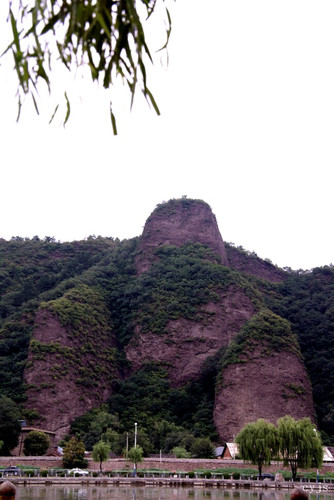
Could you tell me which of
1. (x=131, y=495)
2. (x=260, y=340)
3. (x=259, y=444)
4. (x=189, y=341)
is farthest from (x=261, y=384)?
(x=131, y=495)

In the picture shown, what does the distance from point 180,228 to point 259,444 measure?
250 feet

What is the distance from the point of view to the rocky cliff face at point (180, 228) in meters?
119

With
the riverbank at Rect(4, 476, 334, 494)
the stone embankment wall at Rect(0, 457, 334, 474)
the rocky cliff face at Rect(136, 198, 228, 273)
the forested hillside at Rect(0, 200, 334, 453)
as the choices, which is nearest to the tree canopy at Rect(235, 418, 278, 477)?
the riverbank at Rect(4, 476, 334, 494)

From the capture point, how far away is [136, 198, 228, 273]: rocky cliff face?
119 meters

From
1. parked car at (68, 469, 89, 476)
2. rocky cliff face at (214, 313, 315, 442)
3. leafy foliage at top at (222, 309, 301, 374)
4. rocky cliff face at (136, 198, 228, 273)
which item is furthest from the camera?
rocky cliff face at (136, 198, 228, 273)

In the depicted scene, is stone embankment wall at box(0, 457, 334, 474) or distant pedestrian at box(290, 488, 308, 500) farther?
stone embankment wall at box(0, 457, 334, 474)

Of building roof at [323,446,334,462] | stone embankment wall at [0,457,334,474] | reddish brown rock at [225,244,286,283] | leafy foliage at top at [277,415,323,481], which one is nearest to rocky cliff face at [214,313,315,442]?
building roof at [323,446,334,462]

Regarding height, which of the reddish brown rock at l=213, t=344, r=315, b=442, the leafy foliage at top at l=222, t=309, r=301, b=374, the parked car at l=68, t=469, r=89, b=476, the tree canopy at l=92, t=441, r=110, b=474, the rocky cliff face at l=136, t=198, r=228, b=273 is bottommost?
the parked car at l=68, t=469, r=89, b=476

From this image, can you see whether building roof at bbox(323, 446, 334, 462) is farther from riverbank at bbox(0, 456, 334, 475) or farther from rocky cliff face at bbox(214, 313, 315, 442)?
rocky cliff face at bbox(214, 313, 315, 442)

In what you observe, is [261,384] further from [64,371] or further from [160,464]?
[64,371]

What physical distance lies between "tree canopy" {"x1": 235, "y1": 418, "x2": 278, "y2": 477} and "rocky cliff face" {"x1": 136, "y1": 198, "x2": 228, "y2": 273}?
225ft

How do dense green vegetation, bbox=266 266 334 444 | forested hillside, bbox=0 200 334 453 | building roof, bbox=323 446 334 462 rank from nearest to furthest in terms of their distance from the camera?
building roof, bbox=323 446 334 462 < forested hillside, bbox=0 200 334 453 < dense green vegetation, bbox=266 266 334 444

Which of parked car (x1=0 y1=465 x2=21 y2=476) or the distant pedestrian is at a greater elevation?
the distant pedestrian

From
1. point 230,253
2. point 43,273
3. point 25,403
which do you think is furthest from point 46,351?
point 230,253
